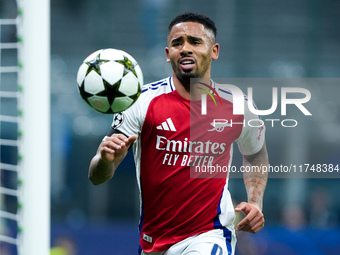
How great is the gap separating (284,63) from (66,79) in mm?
4731

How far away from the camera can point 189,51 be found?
4.29 meters

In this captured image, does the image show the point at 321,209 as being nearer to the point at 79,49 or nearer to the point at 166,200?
the point at 79,49

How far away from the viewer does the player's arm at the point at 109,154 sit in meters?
3.65

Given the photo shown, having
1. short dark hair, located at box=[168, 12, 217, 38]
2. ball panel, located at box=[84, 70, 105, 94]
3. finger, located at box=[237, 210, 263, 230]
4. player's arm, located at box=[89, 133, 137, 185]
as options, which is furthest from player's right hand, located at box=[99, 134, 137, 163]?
short dark hair, located at box=[168, 12, 217, 38]

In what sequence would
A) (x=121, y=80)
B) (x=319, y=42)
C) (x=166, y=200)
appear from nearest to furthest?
(x=121, y=80) < (x=166, y=200) < (x=319, y=42)

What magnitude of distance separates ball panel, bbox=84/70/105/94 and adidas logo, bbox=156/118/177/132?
651mm

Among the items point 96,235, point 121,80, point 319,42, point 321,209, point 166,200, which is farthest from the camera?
point 319,42

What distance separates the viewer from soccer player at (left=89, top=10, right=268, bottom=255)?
167 inches

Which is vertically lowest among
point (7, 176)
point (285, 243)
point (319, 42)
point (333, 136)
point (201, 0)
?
point (285, 243)

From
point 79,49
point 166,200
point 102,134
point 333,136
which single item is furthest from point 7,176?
point 166,200

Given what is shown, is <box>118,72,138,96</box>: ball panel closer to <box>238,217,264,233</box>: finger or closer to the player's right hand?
the player's right hand

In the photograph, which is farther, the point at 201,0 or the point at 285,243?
the point at 201,0

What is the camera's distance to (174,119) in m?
4.33

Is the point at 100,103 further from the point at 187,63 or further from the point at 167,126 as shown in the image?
the point at 187,63
